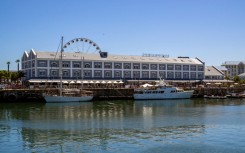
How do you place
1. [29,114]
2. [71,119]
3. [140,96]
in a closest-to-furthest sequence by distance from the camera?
[71,119] < [29,114] < [140,96]

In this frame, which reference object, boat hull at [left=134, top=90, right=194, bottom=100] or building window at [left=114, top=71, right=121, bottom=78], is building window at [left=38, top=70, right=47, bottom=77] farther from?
boat hull at [left=134, top=90, right=194, bottom=100]

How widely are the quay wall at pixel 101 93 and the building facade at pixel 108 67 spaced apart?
6.81 meters

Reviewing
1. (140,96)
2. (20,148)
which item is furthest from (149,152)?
(140,96)

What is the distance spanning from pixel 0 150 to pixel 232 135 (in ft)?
70.2

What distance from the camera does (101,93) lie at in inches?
3504

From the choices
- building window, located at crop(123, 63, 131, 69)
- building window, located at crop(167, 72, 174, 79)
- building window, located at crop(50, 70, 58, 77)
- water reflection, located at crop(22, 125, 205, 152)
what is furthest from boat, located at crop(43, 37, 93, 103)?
building window, located at crop(167, 72, 174, 79)

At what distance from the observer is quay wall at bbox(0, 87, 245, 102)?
79.9 metres

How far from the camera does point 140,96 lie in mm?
89312

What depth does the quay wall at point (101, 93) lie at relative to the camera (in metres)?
79.9

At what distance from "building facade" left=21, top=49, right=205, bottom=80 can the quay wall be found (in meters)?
6.81

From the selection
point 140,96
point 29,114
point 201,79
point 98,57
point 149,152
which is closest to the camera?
point 149,152

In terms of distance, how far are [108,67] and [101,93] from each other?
58.5ft

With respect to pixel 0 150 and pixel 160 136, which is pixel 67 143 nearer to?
pixel 0 150

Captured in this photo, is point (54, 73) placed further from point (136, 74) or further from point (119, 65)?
point (136, 74)
